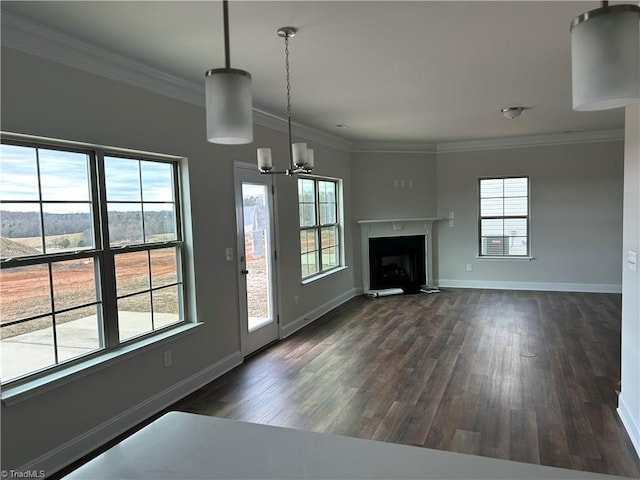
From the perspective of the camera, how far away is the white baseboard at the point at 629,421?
101 inches

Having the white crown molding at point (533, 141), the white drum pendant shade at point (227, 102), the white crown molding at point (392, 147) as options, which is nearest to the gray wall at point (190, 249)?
the white drum pendant shade at point (227, 102)

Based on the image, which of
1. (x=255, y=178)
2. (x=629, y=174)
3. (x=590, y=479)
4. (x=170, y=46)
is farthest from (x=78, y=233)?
(x=629, y=174)

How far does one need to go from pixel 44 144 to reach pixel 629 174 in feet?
11.6

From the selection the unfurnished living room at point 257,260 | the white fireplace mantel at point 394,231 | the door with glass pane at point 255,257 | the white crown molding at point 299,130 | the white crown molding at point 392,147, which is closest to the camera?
the unfurnished living room at point 257,260

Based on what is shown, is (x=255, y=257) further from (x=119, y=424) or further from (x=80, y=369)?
(x=80, y=369)

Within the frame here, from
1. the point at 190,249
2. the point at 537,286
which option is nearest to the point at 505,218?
the point at 537,286

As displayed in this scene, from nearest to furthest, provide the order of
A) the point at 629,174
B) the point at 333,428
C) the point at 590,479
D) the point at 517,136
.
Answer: the point at 590,479, the point at 629,174, the point at 333,428, the point at 517,136

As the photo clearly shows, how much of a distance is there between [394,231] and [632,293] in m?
4.85

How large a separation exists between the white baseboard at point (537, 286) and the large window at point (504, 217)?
0.50m

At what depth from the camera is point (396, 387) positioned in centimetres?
355

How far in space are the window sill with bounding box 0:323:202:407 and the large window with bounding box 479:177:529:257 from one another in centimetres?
572

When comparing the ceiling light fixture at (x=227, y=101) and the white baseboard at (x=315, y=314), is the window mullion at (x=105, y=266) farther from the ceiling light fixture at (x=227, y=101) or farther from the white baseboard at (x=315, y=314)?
the white baseboard at (x=315, y=314)

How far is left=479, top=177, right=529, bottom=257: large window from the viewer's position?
7.31m

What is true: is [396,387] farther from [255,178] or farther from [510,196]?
[510,196]
